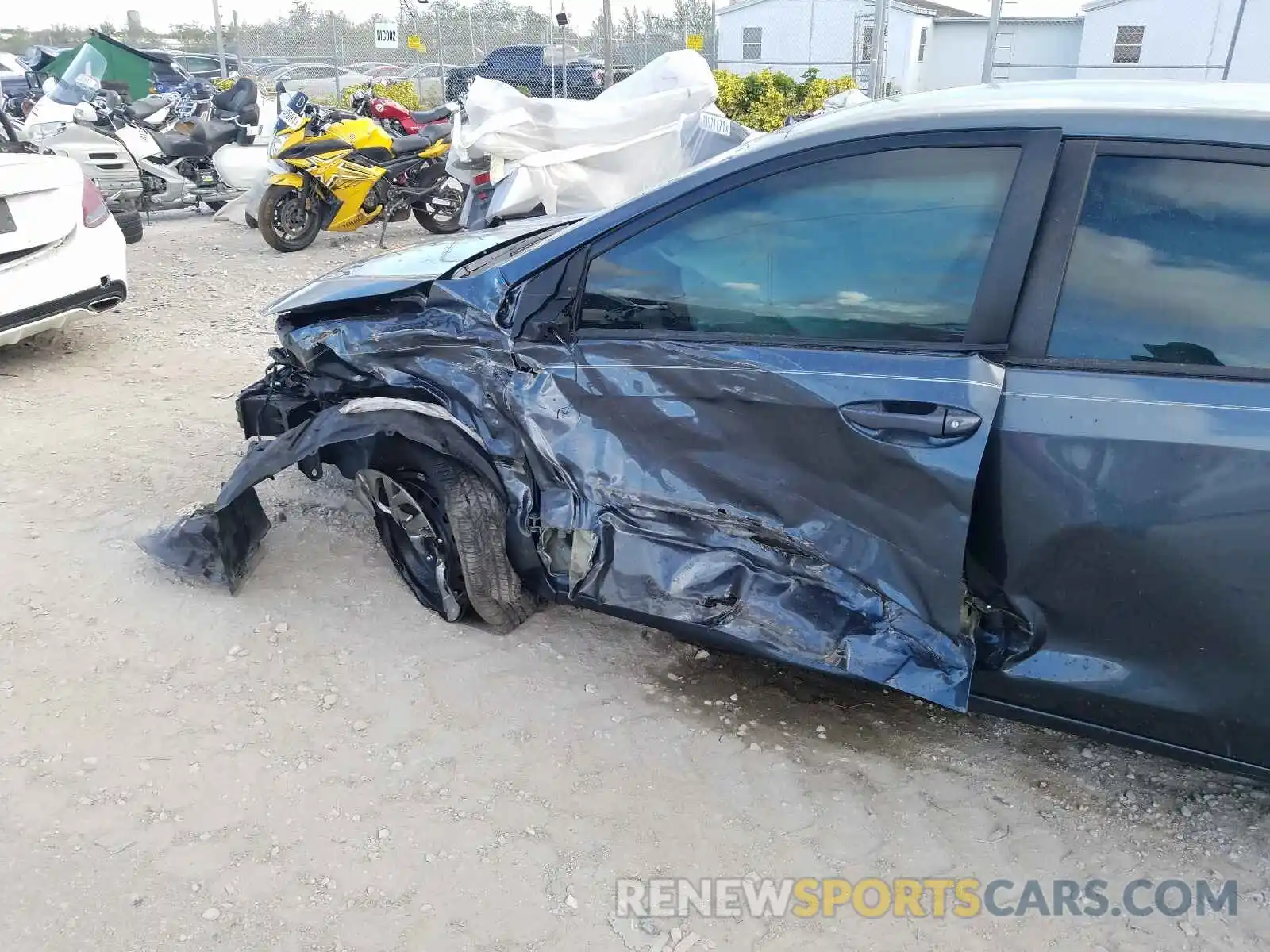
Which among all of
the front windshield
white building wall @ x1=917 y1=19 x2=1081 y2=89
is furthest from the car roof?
white building wall @ x1=917 y1=19 x2=1081 y2=89

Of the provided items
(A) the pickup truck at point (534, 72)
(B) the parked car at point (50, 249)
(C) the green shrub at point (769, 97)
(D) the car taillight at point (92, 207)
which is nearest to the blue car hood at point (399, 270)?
(B) the parked car at point (50, 249)

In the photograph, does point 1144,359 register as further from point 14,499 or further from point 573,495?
point 14,499

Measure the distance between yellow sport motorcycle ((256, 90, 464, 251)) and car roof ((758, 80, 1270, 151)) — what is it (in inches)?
276

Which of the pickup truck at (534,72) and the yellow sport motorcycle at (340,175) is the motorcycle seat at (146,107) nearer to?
the yellow sport motorcycle at (340,175)

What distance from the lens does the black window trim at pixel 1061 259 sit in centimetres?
210

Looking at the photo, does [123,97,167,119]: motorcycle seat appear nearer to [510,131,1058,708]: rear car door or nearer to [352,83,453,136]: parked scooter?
[352,83,453,136]: parked scooter

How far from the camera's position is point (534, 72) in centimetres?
1725

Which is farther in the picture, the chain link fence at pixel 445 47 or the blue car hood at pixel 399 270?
the chain link fence at pixel 445 47

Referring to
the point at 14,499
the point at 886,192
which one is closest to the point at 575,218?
the point at 886,192

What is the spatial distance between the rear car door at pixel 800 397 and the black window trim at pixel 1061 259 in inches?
1.4

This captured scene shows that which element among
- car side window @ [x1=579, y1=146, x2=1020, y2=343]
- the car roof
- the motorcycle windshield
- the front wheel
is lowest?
the front wheel

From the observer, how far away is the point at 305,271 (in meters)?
8.36

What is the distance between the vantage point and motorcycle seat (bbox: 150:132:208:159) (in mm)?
10555
